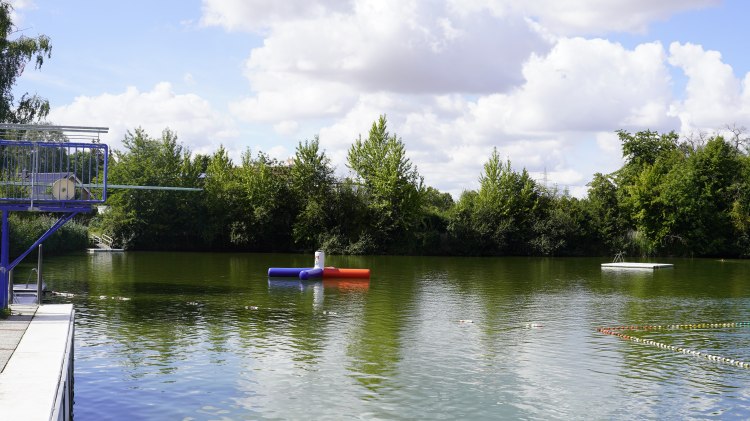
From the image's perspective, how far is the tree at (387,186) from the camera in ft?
226

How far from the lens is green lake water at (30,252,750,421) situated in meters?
12.7

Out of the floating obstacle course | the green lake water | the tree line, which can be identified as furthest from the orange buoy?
the tree line

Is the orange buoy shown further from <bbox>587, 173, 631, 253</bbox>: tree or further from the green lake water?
<bbox>587, 173, 631, 253</bbox>: tree

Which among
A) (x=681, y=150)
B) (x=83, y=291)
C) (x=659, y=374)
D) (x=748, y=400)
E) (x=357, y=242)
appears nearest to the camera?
(x=748, y=400)

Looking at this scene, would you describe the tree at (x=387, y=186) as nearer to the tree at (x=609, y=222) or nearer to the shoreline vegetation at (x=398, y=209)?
the shoreline vegetation at (x=398, y=209)

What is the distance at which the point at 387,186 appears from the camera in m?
69.7

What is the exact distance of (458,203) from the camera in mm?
74312

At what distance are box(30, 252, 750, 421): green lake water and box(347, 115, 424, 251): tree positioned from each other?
34.7 metres

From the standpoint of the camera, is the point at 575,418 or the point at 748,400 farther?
the point at 748,400

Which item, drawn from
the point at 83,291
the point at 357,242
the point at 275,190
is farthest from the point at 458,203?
the point at 83,291

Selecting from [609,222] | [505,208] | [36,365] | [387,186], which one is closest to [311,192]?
[387,186]

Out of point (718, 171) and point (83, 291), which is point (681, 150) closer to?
point (718, 171)

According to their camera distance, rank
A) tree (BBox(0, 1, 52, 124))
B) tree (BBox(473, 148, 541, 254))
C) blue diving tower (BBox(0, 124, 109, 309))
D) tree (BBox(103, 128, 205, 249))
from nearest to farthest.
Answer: blue diving tower (BBox(0, 124, 109, 309))
tree (BBox(0, 1, 52, 124))
tree (BBox(103, 128, 205, 249))
tree (BBox(473, 148, 541, 254))

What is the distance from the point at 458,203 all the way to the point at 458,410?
62.3 m
